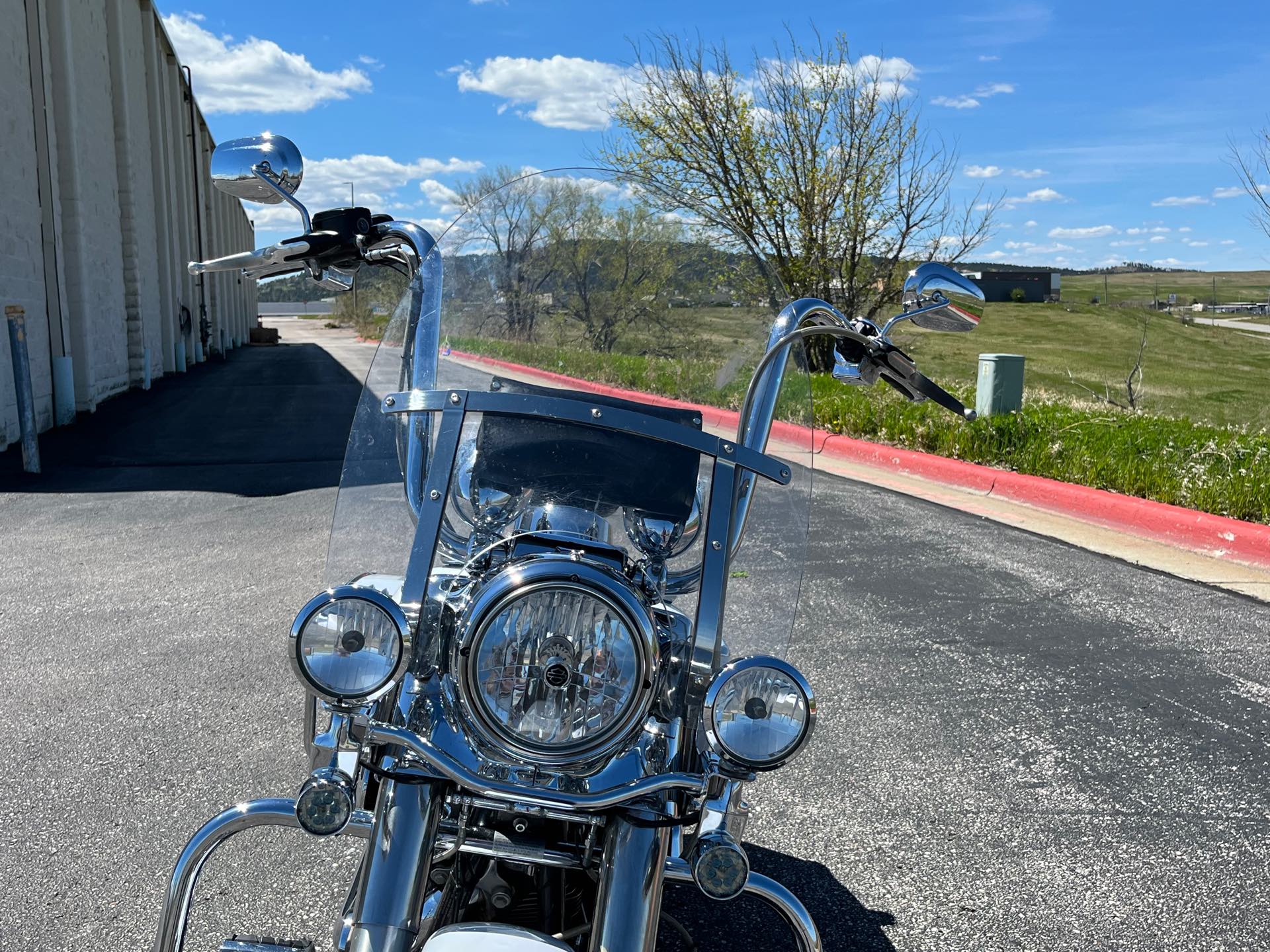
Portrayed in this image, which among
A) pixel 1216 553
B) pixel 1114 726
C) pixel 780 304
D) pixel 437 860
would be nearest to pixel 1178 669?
pixel 1114 726

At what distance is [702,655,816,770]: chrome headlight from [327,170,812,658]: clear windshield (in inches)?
13.1

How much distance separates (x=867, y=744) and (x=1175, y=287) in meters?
63.7

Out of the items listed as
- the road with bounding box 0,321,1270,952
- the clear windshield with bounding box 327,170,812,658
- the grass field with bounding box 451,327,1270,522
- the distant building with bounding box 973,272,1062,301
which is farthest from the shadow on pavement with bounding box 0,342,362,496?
the distant building with bounding box 973,272,1062,301

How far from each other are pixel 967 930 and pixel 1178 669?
2657mm

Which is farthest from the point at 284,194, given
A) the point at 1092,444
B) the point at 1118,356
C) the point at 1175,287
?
the point at 1175,287

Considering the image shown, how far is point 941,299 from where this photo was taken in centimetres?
262

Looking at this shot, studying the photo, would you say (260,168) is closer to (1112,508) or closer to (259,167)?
(259,167)

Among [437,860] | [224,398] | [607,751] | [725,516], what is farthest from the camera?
[224,398]

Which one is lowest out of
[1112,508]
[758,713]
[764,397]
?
[1112,508]

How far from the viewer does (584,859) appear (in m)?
1.82

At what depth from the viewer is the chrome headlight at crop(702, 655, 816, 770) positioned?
1.79 m

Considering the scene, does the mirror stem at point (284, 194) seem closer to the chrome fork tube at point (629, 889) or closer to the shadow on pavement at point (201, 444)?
the chrome fork tube at point (629, 889)

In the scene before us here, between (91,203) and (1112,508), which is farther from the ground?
(91,203)

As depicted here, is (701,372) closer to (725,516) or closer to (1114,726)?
(725,516)
